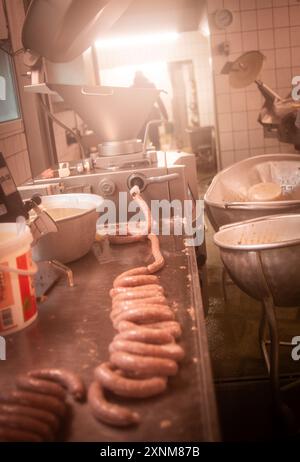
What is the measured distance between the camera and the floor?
220 centimetres

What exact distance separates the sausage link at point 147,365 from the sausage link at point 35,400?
157 millimetres

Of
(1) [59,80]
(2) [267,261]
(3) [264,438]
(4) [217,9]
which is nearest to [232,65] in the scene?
(4) [217,9]

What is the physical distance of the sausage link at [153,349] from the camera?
3.47 feet

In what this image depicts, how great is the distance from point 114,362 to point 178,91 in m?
12.8

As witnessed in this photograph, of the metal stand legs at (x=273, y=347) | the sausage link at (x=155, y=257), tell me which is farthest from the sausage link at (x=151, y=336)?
the metal stand legs at (x=273, y=347)

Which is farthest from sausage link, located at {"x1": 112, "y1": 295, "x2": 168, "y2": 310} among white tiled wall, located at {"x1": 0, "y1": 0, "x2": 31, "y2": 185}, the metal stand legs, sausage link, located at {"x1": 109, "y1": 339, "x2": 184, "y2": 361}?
white tiled wall, located at {"x1": 0, "y1": 0, "x2": 31, "y2": 185}

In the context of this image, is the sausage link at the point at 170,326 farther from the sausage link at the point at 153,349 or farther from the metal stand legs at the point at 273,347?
the metal stand legs at the point at 273,347

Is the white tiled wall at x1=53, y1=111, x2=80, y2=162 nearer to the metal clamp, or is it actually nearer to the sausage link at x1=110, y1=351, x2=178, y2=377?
the metal clamp

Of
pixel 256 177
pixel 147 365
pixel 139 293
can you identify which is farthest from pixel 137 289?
pixel 256 177

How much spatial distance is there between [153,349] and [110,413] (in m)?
0.21

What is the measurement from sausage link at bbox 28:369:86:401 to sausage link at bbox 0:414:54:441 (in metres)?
0.11

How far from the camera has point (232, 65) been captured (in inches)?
212

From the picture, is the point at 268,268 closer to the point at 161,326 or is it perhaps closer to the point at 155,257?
the point at 155,257
